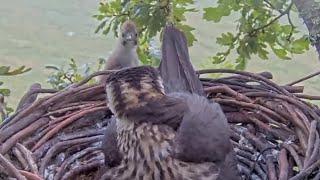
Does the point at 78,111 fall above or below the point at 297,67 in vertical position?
above

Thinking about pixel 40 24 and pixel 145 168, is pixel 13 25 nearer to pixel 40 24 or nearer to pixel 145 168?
pixel 40 24

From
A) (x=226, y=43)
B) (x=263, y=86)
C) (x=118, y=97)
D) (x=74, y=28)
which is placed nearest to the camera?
(x=118, y=97)

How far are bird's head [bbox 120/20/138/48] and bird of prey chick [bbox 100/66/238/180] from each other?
85 centimetres

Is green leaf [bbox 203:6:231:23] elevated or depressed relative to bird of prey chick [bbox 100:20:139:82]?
elevated

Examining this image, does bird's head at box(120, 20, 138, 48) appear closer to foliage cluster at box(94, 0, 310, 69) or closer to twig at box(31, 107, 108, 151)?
foliage cluster at box(94, 0, 310, 69)

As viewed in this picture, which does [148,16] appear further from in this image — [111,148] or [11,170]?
[11,170]

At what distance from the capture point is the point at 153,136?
1705mm

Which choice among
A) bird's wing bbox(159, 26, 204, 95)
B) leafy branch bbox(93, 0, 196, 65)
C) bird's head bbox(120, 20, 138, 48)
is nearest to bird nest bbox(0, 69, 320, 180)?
bird's wing bbox(159, 26, 204, 95)

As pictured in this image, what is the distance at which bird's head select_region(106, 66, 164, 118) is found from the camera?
65.8 inches

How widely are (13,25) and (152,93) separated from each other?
5646 millimetres

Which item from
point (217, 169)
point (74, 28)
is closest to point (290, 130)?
point (217, 169)

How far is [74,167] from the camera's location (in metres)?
2.08

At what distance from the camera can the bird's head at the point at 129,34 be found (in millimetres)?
2701

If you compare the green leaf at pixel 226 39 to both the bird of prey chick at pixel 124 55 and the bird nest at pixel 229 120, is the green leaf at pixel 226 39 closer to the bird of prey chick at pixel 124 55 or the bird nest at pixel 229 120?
the bird nest at pixel 229 120
